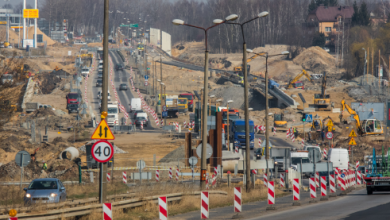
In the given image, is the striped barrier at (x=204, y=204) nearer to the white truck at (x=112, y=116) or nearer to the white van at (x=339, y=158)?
the white van at (x=339, y=158)

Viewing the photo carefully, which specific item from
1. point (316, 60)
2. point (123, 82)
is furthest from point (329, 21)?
point (123, 82)

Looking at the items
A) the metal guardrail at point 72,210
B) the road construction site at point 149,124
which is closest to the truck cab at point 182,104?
the road construction site at point 149,124

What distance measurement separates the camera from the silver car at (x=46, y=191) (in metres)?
19.6

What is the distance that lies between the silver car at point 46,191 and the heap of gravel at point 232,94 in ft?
231

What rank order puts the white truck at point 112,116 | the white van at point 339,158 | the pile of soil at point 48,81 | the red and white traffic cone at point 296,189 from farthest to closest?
1. the pile of soil at point 48,81
2. the white truck at point 112,116
3. the white van at point 339,158
4. the red and white traffic cone at point 296,189

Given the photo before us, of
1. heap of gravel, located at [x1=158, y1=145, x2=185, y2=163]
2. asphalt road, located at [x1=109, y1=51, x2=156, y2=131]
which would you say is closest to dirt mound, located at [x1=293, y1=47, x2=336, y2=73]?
asphalt road, located at [x1=109, y1=51, x2=156, y2=131]

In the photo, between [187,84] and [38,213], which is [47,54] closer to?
[187,84]

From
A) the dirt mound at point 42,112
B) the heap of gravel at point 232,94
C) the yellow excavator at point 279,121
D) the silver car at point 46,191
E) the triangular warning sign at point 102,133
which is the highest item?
the heap of gravel at point 232,94

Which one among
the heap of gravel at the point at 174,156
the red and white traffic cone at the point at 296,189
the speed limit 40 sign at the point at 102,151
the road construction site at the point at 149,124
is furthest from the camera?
the heap of gravel at the point at 174,156

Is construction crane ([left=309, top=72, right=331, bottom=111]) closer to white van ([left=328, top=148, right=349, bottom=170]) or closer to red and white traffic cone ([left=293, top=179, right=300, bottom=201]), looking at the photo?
white van ([left=328, top=148, right=349, bottom=170])

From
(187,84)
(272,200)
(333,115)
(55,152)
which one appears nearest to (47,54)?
(187,84)

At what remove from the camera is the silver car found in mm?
19578

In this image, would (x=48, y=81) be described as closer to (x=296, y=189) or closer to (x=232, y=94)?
(x=232, y=94)

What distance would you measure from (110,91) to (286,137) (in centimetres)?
4090
